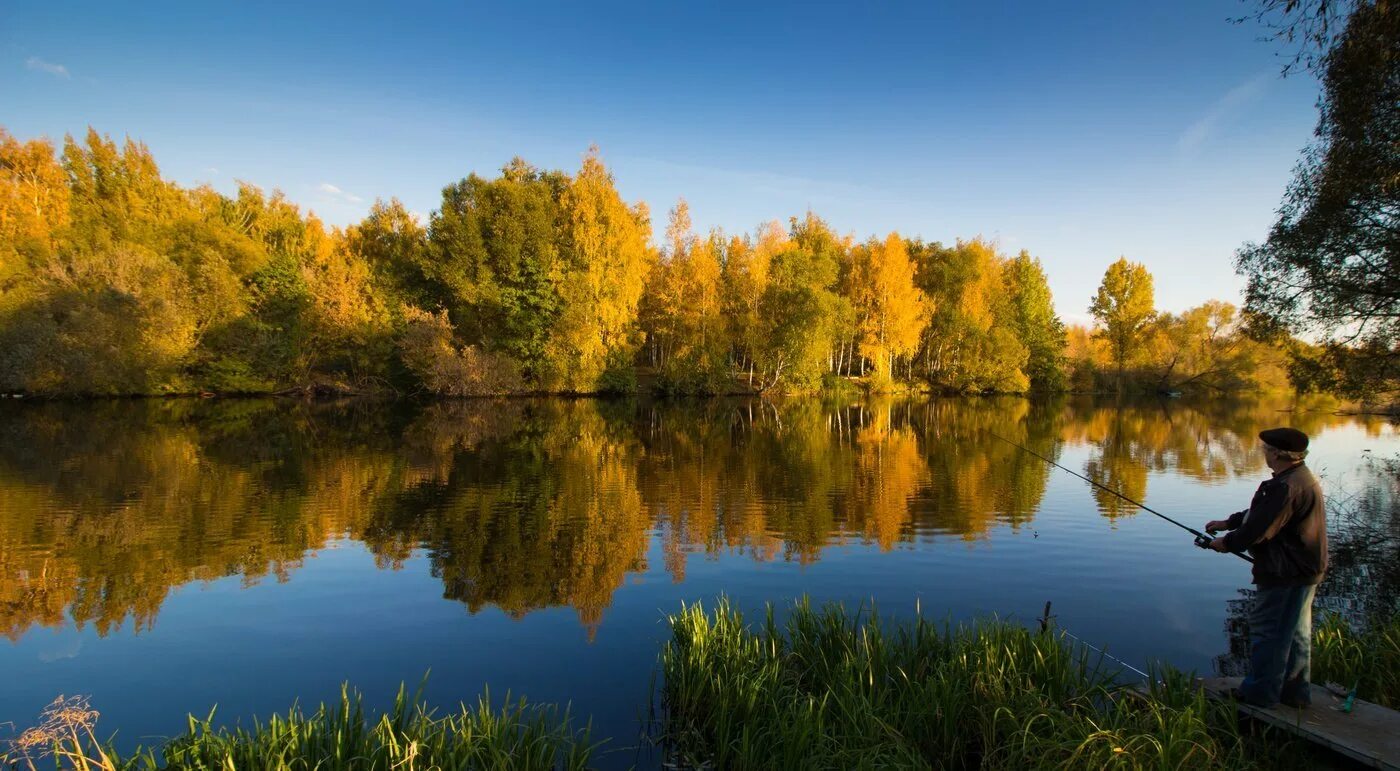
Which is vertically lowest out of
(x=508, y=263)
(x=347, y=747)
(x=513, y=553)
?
(x=513, y=553)

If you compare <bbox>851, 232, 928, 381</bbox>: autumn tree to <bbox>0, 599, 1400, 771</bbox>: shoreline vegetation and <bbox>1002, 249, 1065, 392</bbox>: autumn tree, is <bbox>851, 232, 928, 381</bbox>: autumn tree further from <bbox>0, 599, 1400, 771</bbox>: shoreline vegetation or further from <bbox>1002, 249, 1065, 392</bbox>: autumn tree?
<bbox>0, 599, 1400, 771</bbox>: shoreline vegetation

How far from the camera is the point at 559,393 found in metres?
55.2

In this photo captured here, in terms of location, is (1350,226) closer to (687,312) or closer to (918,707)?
(918,707)

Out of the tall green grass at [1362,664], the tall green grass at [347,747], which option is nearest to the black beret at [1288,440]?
the tall green grass at [1362,664]

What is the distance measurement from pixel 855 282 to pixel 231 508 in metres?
53.3

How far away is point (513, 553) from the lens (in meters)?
12.8

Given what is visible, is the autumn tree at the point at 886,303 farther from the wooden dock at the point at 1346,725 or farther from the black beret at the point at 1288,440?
the wooden dock at the point at 1346,725

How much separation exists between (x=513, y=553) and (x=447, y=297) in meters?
46.2

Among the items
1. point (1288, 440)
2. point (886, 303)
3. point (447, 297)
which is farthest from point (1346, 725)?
point (447, 297)

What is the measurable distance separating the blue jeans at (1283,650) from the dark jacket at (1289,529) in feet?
0.46

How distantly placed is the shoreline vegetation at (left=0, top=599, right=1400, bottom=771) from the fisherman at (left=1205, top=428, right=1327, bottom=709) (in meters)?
0.45

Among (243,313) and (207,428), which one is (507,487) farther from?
(243,313)

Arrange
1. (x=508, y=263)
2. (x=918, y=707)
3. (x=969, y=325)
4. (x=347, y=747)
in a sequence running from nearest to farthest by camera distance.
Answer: (x=347, y=747) < (x=918, y=707) < (x=508, y=263) < (x=969, y=325)

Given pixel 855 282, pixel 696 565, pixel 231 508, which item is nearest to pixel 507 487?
pixel 231 508
